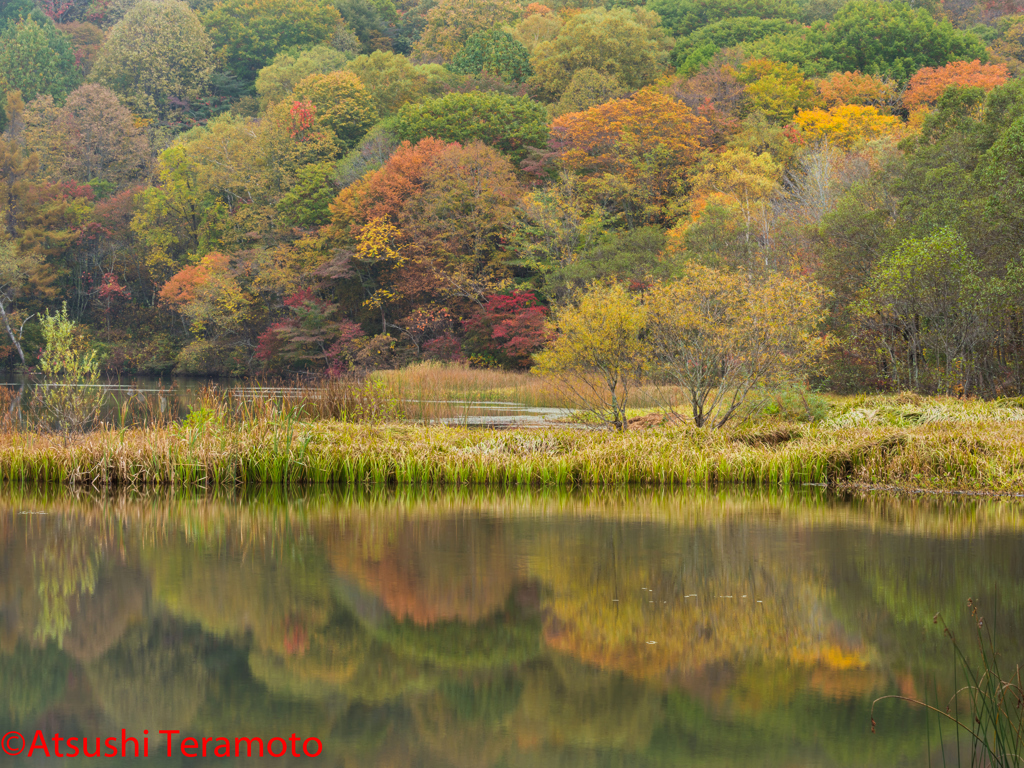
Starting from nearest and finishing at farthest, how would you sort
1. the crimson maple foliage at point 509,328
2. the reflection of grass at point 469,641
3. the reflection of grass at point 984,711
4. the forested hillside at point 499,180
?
the reflection of grass at point 984,711
the reflection of grass at point 469,641
the forested hillside at point 499,180
the crimson maple foliage at point 509,328

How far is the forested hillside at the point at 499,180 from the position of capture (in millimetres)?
24172

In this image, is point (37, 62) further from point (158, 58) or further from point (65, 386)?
point (65, 386)

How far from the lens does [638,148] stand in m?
37.1

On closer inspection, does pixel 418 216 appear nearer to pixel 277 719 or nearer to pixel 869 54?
pixel 869 54

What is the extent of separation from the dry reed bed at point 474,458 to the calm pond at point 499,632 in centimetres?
210

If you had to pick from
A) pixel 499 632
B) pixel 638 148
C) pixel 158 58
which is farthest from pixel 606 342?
pixel 158 58

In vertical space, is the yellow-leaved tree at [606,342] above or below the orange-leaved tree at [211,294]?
below

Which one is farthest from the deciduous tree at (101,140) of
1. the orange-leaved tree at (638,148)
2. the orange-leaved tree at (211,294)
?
the orange-leaved tree at (638,148)

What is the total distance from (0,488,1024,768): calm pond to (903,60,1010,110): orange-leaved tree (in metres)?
33.6

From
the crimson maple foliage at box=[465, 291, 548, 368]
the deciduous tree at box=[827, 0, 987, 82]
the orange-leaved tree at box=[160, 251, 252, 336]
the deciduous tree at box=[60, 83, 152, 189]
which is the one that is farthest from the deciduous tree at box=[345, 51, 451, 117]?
the deciduous tree at box=[827, 0, 987, 82]

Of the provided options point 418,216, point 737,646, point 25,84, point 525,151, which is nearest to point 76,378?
point 737,646

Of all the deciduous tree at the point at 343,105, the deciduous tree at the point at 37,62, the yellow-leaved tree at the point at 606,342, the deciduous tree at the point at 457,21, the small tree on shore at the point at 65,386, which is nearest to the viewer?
the small tree on shore at the point at 65,386

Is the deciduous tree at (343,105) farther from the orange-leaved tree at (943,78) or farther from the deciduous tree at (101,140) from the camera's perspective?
the orange-leaved tree at (943,78)

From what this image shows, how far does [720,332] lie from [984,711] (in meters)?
10.3
